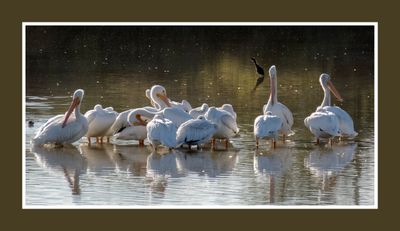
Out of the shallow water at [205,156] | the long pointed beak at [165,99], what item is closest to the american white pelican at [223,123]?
the shallow water at [205,156]

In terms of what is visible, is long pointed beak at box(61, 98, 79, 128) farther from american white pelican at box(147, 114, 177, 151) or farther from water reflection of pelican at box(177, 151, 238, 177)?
water reflection of pelican at box(177, 151, 238, 177)

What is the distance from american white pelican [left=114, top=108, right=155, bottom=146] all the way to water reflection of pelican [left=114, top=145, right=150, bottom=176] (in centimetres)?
17

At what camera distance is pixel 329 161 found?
16531mm

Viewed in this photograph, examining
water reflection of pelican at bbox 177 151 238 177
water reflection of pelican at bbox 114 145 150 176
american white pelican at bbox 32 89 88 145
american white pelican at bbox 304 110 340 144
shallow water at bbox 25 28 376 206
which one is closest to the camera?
shallow water at bbox 25 28 376 206

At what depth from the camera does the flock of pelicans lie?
16.9m

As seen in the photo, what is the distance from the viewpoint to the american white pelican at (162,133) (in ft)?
54.9

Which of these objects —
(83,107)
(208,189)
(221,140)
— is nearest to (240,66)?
(83,107)

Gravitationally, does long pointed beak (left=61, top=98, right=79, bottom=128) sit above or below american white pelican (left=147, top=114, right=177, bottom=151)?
above

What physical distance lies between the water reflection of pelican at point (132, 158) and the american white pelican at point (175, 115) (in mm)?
677

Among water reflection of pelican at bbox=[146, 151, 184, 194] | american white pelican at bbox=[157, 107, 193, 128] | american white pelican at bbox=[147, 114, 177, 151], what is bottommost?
water reflection of pelican at bbox=[146, 151, 184, 194]

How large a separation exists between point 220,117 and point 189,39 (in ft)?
52.2

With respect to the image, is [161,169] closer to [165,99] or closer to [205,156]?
[205,156]

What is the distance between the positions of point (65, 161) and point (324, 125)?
431 centimetres

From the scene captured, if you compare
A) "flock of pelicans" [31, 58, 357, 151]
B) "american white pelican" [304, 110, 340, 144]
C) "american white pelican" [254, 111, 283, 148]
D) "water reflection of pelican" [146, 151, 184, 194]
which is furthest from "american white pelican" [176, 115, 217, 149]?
"american white pelican" [304, 110, 340, 144]
